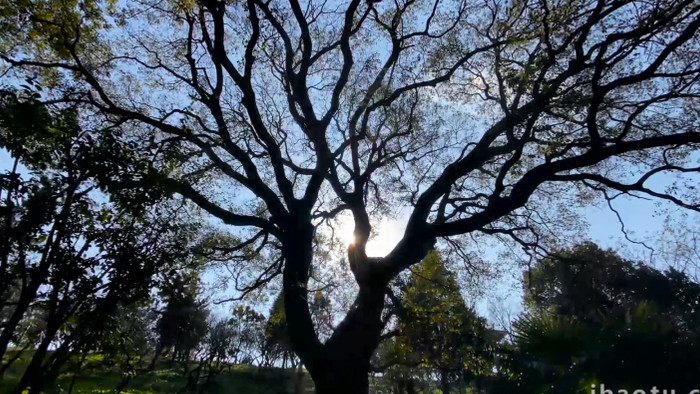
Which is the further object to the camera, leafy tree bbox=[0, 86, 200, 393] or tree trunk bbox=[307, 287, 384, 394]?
tree trunk bbox=[307, 287, 384, 394]

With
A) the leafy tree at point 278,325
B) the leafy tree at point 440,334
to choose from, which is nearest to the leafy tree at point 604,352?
the leafy tree at point 440,334

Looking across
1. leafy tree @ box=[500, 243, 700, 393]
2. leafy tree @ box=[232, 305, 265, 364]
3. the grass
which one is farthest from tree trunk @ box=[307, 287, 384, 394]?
leafy tree @ box=[232, 305, 265, 364]

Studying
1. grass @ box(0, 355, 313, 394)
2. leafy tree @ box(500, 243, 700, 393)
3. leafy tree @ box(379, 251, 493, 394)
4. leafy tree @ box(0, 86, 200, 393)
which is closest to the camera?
leafy tree @ box(0, 86, 200, 393)

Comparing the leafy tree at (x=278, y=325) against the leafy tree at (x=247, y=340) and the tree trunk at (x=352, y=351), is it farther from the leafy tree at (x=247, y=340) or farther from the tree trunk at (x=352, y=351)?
the leafy tree at (x=247, y=340)

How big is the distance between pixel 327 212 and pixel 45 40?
693 cm

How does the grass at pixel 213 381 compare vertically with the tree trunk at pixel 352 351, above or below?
below

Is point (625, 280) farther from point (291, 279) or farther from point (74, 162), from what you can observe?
point (74, 162)

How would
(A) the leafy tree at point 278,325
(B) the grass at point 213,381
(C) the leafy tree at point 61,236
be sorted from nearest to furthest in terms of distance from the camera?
(C) the leafy tree at point 61,236, (A) the leafy tree at point 278,325, (B) the grass at point 213,381

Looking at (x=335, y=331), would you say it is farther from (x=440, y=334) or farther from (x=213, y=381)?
(x=213, y=381)

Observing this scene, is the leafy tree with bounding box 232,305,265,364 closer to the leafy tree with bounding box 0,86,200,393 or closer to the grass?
the grass

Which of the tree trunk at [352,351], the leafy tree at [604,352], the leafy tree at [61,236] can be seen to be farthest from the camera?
the tree trunk at [352,351]

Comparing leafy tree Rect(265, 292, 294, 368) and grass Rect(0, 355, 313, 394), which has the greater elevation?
leafy tree Rect(265, 292, 294, 368)

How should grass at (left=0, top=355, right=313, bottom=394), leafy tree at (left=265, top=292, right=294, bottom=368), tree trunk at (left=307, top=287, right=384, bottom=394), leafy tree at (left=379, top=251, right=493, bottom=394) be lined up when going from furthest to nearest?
grass at (left=0, top=355, right=313, bottom=394)
leafy tree at (left=265, top=292, right=294, bottom=368)
leafy tree at (left=379, top=251, right=493, bottom=394)
tree trunk at (left=307, top=287, right=384, bottom=394)

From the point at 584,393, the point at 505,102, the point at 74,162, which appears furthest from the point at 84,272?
the point at 505,102
